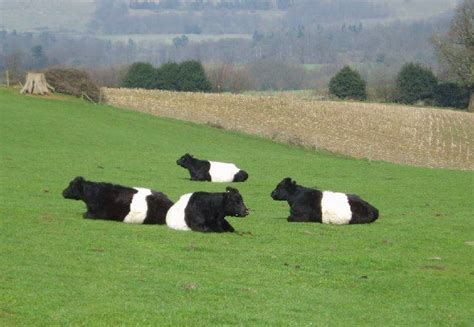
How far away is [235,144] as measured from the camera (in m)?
52.1

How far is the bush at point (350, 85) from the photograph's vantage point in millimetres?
116500

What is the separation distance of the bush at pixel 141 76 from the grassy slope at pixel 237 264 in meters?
82.9

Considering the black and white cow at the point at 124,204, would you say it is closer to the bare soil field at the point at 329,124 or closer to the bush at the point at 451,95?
the bare soil field at the point at 329,124

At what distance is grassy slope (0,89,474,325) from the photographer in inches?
484

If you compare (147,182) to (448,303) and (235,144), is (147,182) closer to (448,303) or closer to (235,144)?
(448,303)

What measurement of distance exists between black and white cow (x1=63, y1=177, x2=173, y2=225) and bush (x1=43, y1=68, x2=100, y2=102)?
42874 mm

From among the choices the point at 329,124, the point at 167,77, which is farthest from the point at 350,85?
the point at 329,124

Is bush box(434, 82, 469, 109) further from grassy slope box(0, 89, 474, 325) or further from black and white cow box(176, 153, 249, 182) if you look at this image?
black and white cow box(176, 153, 249, 182)

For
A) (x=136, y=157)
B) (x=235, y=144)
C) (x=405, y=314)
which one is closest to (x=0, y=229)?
(x=405, y=314)

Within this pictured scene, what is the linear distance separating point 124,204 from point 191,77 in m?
92.7

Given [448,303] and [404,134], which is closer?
[448,303]

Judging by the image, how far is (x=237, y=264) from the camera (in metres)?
15.8

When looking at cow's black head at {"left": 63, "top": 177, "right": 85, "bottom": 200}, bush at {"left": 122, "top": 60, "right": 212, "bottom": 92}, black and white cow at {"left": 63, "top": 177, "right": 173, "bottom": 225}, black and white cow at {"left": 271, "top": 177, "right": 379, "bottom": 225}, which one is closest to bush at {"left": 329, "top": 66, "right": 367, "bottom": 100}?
bush at {"left": 122, "top": 60, "right": 212, "bottom": 92}

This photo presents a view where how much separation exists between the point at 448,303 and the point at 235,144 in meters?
38.3
